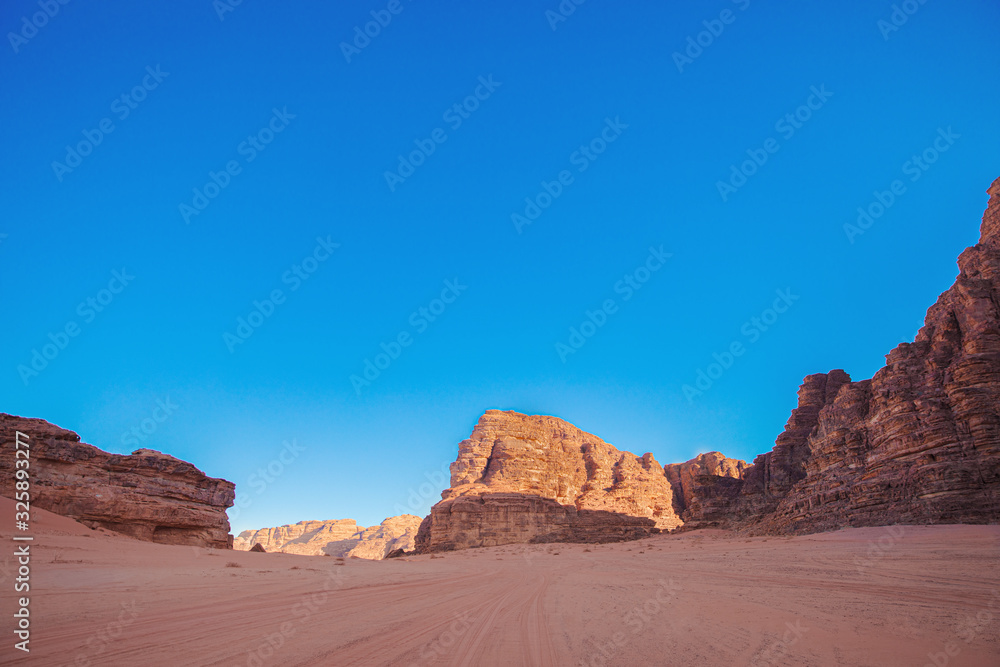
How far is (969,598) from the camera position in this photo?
26.5 feet

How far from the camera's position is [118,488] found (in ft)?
65.7

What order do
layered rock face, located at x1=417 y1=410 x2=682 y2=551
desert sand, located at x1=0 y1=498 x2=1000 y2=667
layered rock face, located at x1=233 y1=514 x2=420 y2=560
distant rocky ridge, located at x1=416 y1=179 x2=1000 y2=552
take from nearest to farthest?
desert sand, located at x1=0 y1=498 x2=1000 y2=667
distant rocky ridge, located at x1=416 y1=179 x2=1000 y2=552
layered rock face, located at x1=417 y1=410 x2=682 y2=551
layered rock face, located at x1=233 y1=514 x2=420 y2=560

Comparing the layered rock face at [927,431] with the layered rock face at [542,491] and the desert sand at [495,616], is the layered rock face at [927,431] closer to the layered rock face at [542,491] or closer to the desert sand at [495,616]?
the desert sand at [495,616]

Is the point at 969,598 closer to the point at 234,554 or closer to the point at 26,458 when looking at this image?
the point at 234,554

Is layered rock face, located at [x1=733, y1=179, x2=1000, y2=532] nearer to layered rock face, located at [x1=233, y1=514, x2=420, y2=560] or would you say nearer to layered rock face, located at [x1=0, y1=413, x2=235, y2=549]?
layered rock face, located at [x1=0, y1=413, x2=235, y2=549]

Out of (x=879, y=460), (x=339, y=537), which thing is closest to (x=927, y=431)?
(x=879, y=460)

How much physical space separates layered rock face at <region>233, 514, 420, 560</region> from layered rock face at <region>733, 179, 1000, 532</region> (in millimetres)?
116155

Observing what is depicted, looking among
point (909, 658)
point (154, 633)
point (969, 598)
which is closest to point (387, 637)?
point (154, 633)

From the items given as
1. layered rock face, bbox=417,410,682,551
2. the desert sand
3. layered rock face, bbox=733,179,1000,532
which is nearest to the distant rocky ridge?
layered rock face, bbox=733,179,1000,532

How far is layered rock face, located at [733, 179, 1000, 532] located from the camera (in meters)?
23.2

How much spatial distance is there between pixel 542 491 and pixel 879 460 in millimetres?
54252
